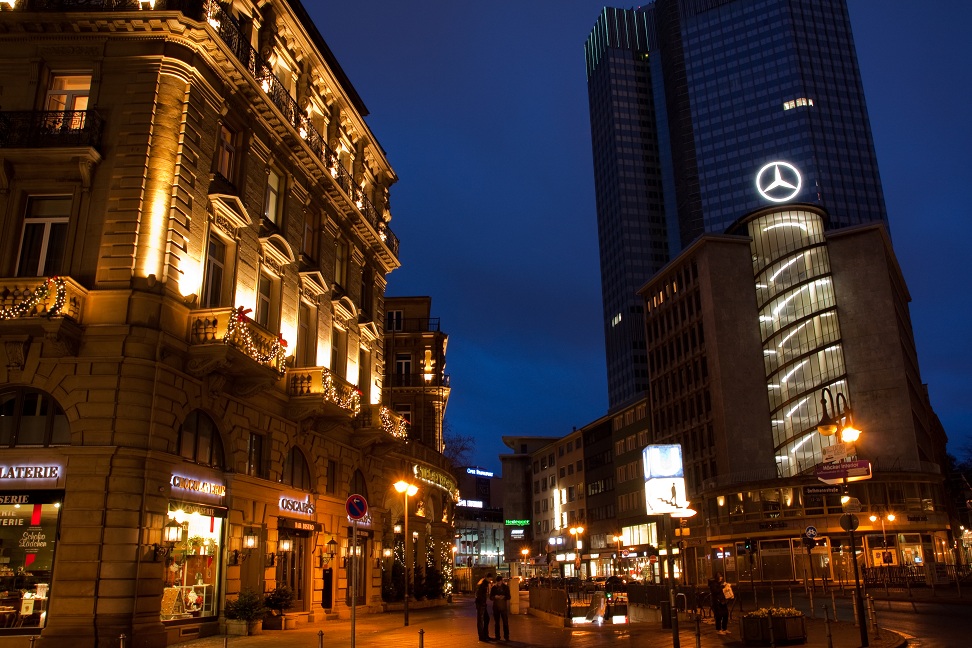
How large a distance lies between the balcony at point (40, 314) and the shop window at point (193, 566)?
5113 mm

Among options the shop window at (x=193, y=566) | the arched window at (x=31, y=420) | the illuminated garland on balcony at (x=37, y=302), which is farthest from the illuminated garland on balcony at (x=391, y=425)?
the illuminated garland on balcony at (x=37, y=302)

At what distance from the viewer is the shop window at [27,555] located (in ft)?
61.0

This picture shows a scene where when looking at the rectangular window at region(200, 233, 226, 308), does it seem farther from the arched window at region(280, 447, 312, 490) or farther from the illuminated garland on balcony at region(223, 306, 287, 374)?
the arched window at region(280, 447, 312, 490)

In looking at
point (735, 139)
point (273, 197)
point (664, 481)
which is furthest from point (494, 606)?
point (735, 139)

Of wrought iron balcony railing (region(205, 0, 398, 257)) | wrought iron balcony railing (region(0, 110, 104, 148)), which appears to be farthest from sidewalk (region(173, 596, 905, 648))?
wrought iron balcony railing (region(205, 0, 398, 257))

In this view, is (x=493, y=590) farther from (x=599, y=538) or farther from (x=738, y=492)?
(x=599, y=538)

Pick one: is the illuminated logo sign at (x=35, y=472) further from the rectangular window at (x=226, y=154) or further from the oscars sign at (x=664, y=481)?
the oscars sign at (x=664, y=481)

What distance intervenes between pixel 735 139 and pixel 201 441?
167114mm

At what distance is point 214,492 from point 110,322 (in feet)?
19.0

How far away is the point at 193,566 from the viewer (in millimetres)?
21922

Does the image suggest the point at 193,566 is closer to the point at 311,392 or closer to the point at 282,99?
the point at 311,392

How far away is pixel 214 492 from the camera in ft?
74.7

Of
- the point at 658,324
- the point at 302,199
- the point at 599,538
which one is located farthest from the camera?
the point at 599,538

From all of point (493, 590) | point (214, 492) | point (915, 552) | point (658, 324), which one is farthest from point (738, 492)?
point (214, 492)
